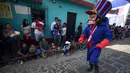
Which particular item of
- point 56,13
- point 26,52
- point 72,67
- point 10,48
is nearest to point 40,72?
point 72,67

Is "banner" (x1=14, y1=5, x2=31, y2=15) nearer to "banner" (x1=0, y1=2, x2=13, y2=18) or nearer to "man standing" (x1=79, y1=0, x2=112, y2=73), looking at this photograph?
"banner" (x1=0, y1=2, x2=13, y2=18)

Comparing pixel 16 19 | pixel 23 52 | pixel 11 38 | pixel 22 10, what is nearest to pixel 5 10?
pixel 16 19

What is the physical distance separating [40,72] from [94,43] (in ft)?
6.61

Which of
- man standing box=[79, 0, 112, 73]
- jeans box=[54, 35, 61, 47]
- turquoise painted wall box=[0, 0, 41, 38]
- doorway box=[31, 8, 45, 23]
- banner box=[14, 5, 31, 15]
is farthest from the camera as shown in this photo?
jeans box=[54, 35, 61, 47]

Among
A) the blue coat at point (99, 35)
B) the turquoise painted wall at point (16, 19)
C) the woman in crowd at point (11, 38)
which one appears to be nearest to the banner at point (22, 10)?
Result: the turquoise painted wall at point (16, 19)

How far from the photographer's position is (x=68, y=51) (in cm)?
489

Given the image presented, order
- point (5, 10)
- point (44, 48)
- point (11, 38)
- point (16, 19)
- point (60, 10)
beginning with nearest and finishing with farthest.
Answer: point (11, 38) → point (5, 10) → point (44, 48) → point (16, 19) → point (60, 10)

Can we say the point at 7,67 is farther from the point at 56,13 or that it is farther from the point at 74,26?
the point at 74,26

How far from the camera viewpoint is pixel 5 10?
14.5 ft

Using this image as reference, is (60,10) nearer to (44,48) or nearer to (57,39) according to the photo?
(57,39)

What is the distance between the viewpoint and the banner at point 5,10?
4.32 m

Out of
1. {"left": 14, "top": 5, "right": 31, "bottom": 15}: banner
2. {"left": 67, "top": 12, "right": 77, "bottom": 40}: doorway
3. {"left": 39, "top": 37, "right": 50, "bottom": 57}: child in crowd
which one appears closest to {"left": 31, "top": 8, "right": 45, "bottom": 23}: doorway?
{"left": 14, "top": 5, "right": 31, "bottom": 15}: banner

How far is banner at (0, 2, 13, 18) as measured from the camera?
4319mm

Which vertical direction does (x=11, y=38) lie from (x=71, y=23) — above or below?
below
